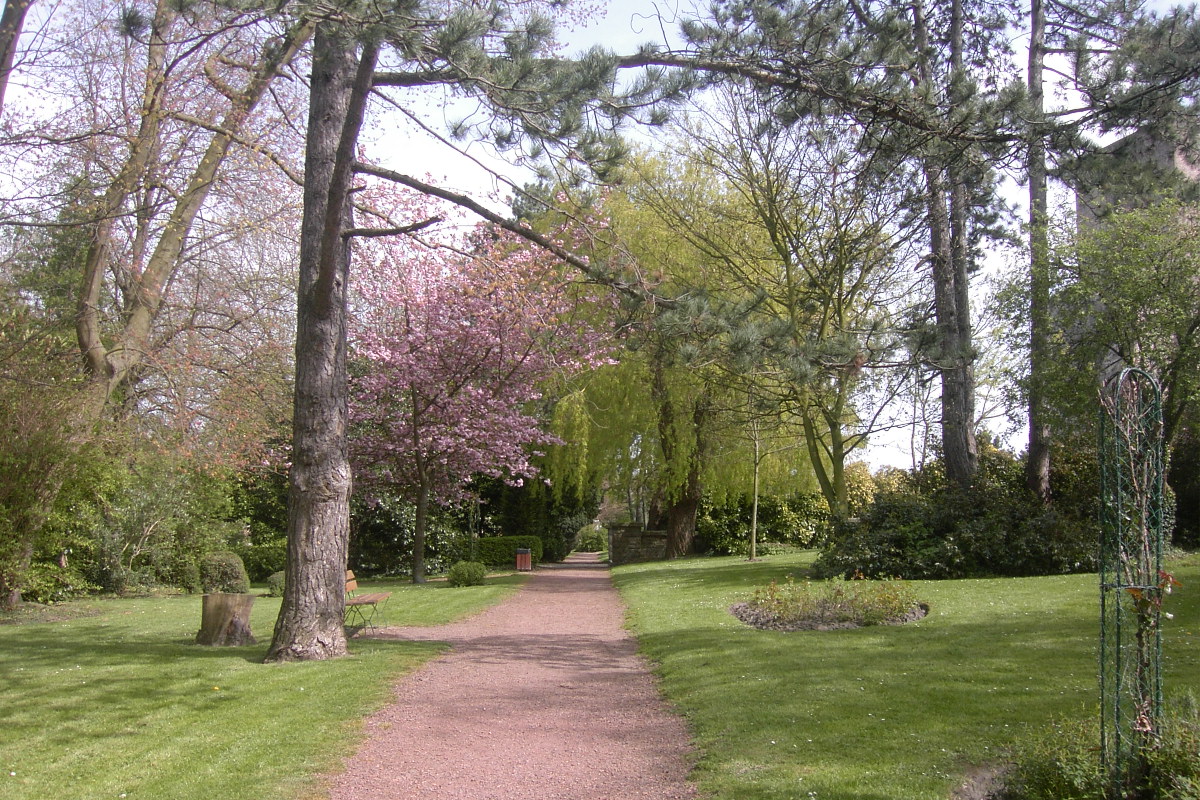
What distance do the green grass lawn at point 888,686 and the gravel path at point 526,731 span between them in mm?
332

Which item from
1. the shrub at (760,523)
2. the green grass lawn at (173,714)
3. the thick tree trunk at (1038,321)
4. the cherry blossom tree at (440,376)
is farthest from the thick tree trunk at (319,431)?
the shrub at (760,523)

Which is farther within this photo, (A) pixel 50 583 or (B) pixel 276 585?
(B) pixel 276 585

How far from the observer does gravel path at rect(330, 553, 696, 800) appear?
17.6 ft

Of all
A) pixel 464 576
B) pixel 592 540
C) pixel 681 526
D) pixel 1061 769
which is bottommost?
pixel 592 540

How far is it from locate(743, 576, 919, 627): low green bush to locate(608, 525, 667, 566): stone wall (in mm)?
16617

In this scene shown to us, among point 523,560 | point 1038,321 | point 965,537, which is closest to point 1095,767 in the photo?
point 965,537

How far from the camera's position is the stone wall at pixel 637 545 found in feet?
93.0

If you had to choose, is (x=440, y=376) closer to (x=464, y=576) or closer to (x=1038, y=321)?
(x=464, y=576)

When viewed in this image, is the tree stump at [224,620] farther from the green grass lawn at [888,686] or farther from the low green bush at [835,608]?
the low green bush at [835,608]

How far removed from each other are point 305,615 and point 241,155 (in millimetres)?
10237

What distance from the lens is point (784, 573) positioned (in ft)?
58.0

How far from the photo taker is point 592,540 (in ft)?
154

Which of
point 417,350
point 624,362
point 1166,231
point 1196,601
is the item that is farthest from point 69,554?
point 1166,231

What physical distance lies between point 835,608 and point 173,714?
7558 mm
